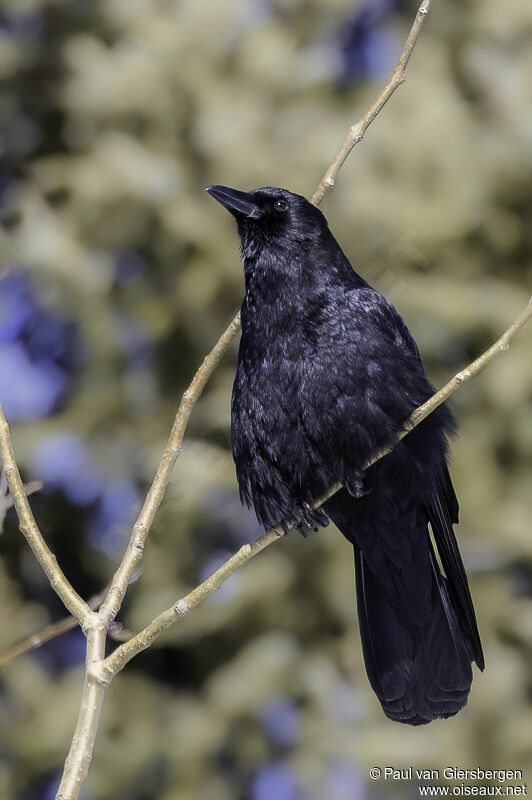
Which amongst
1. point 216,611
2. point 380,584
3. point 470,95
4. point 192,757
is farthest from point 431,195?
point 192,757

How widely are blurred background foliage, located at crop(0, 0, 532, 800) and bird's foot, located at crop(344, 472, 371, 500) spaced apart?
1688 millimetres

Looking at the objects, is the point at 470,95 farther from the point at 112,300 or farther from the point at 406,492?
the point at 406,492

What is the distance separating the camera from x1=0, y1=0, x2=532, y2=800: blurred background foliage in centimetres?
480

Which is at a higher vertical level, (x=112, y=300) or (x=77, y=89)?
(x=77, y=89)

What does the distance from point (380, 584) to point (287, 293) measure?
1.06 m

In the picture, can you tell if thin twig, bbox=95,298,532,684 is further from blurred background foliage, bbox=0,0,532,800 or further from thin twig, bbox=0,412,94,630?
blurred background foliage, bbox=0,0,532,800

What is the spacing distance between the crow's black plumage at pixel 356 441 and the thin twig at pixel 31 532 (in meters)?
1.08

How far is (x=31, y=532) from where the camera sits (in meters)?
1.98

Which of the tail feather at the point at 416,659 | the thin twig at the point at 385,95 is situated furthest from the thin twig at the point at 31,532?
the tail feather at the point at 416,659

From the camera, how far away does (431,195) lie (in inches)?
224

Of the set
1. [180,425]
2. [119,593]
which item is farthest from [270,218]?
[119,593]

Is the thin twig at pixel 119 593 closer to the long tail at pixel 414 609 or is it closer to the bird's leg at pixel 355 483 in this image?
the bird's leg at pixel 355 483

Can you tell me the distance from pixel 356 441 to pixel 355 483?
0.18 m

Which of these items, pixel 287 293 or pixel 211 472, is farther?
pixel 211 472
